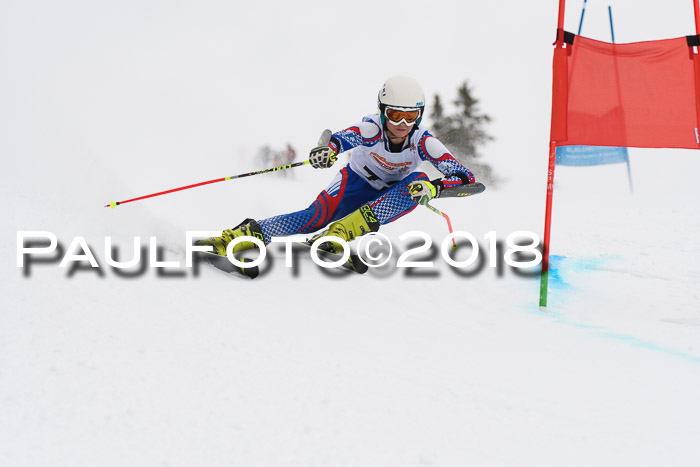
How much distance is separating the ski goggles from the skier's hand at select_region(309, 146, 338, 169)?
0.50 meters

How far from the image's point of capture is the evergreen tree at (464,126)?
1909 centimetres

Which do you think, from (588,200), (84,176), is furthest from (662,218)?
(84,176)

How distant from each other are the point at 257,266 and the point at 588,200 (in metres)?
6.84

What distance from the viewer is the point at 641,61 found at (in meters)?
3.51

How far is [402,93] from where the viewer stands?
12.0ft

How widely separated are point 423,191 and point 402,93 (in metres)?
0.72

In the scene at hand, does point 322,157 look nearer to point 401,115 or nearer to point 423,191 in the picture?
point 401,115

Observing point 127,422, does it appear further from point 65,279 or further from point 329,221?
point 329,221

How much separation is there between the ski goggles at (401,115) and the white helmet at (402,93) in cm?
2

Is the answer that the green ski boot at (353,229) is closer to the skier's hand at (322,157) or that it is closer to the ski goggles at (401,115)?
the skier's hand at (322,157)

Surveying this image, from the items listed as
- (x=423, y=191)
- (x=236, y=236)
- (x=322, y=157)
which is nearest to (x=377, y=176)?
(x=322, y=157)

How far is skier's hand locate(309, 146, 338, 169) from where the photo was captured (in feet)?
12.6

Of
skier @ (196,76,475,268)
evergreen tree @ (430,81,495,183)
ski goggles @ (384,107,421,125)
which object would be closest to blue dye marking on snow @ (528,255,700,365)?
skier @ (196,76,475,268)

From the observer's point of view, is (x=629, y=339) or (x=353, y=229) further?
(x=353, y=229)
